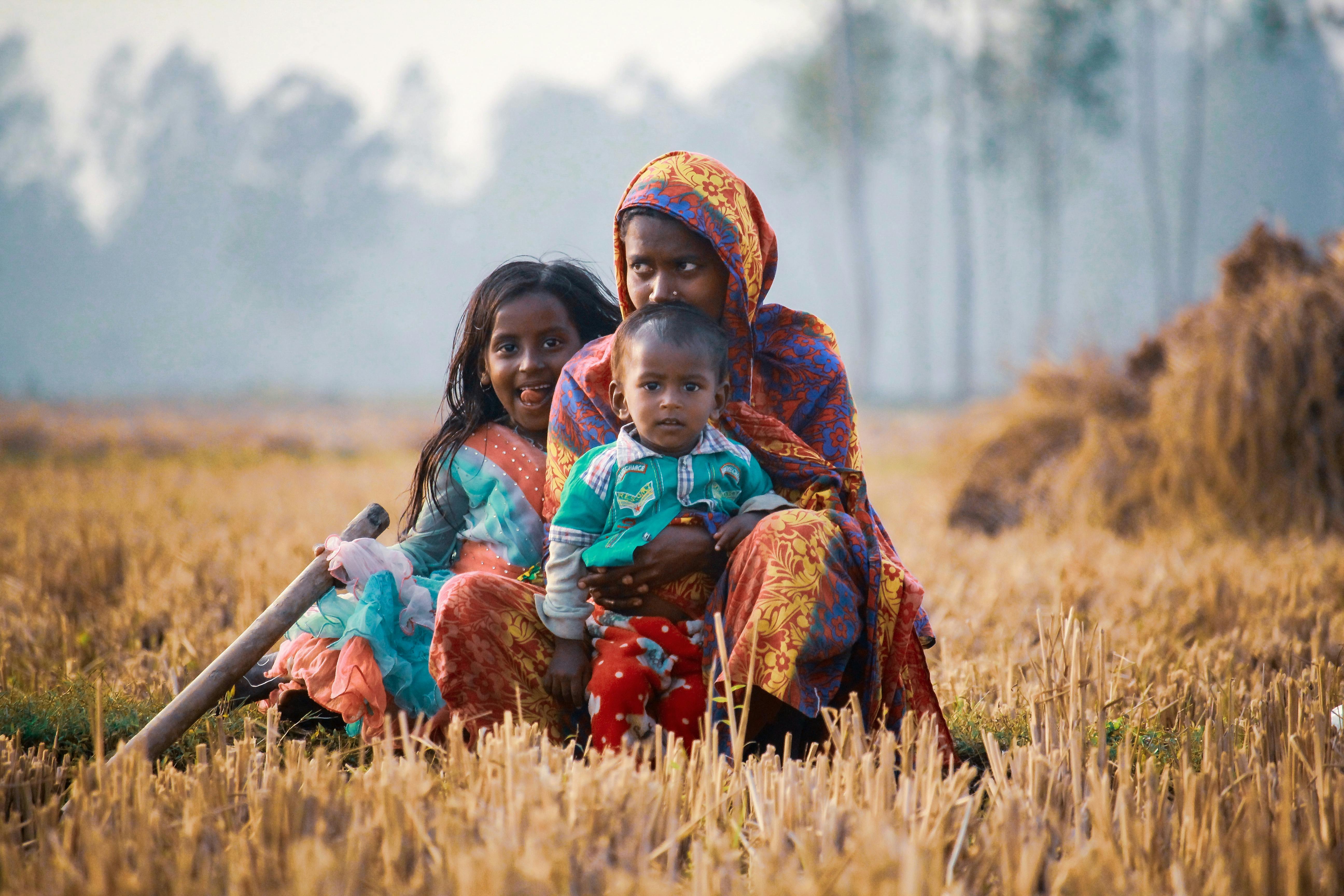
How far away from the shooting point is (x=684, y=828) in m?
1.68

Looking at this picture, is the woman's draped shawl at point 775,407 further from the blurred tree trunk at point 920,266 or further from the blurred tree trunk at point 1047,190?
the blurred tree trunk at point 1047,190

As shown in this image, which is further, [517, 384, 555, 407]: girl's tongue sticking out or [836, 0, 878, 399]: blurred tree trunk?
[836, 0, 878, 399]: blurred tree trunk

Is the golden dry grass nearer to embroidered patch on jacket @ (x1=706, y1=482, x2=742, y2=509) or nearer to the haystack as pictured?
embroidered patch on jacket @ (x1=706, y1=482, x2=742, y2=509)

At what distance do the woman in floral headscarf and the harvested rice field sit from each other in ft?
0.60

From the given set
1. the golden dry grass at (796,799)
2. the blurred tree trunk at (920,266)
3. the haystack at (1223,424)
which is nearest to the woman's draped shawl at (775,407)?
the golden dry grass at (796,799)

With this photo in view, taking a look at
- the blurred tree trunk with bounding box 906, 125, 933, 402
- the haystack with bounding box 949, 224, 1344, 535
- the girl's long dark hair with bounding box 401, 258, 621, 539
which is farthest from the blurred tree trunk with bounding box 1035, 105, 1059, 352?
the girl's long dark hair with bounding box 401, 258, 621, 539

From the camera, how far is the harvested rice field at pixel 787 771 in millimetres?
1529

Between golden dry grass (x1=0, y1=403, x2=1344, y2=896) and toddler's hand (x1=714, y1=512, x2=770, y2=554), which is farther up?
toddler's hand (x1=714, y1=512, x2=770, y2=554)

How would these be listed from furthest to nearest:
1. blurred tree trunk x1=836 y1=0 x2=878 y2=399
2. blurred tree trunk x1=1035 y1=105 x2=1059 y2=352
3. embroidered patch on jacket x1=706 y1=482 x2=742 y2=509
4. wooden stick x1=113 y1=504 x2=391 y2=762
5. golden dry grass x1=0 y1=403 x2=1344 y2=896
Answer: blurred tree trunk x1=1035 y1=105 x2=1059 y2=352 < blurred tree trunk x1=836 y1=0 x2=878 y2=399 < embroidered patch on jacket x1=706 y1=482 x2=742 y2=509 < wooden stick x1=113 y1=504 x2=391 y2=762 < golden dry grass x1=0 y1=403 x2=1344 y2=896

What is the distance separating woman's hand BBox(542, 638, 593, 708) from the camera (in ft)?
8.13

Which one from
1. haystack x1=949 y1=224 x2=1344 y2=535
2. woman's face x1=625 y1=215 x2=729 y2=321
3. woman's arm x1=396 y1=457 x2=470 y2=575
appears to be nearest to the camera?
woman's face x1=625 y1=215 x2=729 y2=321

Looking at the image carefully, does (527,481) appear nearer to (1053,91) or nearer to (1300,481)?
(1300,481)

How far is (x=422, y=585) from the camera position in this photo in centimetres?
290

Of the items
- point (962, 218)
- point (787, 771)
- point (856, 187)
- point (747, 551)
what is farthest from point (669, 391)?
point (962, 218)
